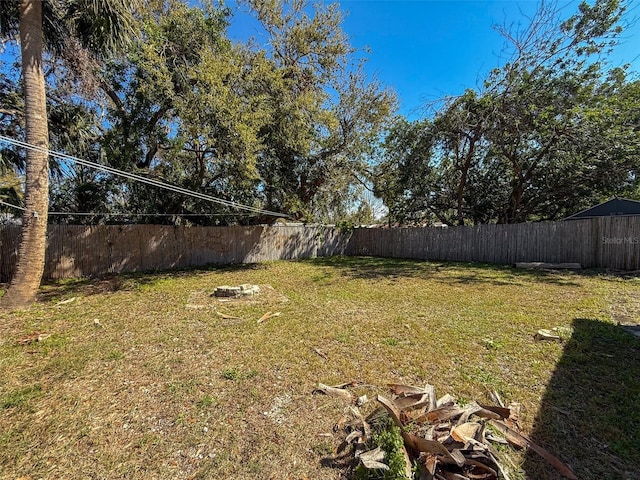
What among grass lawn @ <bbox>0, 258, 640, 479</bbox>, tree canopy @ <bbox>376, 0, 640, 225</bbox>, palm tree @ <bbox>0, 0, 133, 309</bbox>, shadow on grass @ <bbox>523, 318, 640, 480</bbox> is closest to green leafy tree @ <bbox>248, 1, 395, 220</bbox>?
tree canopy @ <bbox>376, 0, 640, 225</bbox>

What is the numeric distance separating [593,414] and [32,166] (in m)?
7.06

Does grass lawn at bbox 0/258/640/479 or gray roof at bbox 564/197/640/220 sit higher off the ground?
gray roof at bbox 564/197/640/220

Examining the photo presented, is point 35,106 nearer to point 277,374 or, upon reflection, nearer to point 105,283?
point 105,283

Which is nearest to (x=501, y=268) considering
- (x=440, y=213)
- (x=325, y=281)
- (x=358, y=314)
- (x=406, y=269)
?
(x=406, y=269)

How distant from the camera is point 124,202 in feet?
26.7

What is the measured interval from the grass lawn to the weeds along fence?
8.19 feet

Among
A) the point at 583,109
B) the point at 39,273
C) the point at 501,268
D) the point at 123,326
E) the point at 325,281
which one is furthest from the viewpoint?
the point at 501,268

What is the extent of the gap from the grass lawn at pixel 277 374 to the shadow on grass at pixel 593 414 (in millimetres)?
10

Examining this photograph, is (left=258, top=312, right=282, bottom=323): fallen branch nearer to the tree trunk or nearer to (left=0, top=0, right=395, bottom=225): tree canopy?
(left=0, top=0, right=395, bottom=225): tree canopy

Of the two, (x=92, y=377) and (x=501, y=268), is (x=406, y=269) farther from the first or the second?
(x=92, y=377)

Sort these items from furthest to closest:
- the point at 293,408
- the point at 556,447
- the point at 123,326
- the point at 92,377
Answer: the point at 123,326 < the point at 92,377 < the point at 293,408 < the point at 556,447

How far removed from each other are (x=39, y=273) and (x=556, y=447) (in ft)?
21.6

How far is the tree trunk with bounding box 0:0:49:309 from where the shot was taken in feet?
14.1

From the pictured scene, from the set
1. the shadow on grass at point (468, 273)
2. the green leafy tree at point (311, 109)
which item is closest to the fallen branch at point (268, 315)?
the shadow on grass at point (468, 273)
